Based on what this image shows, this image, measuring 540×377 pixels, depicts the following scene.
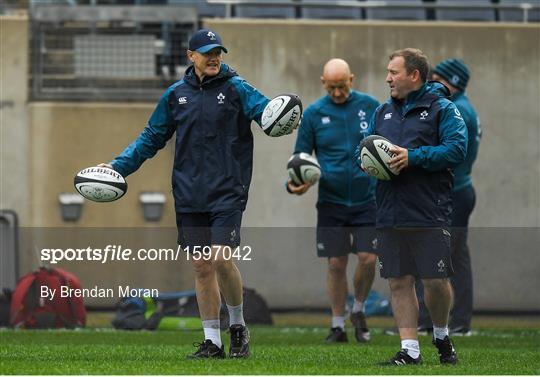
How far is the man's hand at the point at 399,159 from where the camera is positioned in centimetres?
782

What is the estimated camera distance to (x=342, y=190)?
36.3ft

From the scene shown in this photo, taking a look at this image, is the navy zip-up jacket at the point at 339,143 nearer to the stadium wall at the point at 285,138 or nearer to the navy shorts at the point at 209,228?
the navy shorts at the point at 209,228

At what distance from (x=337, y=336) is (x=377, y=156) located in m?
3.31

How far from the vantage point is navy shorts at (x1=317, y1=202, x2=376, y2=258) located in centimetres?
1102

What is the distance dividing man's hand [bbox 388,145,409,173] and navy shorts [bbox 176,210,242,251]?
3.33ft

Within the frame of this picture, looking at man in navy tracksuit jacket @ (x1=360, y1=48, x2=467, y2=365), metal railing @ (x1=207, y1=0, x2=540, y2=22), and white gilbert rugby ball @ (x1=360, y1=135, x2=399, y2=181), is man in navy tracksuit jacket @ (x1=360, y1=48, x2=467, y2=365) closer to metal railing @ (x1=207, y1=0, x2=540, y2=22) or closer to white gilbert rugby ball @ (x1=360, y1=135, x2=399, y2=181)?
white gilbert rugby ball @ (x1=360, y1=135, x2=399, y2=181)

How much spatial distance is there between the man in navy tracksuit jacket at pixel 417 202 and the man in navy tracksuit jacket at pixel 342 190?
290 centimetres

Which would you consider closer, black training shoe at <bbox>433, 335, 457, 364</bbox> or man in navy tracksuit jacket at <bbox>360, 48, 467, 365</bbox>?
man in navy tracksuit jacket at <bbox>360, 48, 467, 365</bbox>

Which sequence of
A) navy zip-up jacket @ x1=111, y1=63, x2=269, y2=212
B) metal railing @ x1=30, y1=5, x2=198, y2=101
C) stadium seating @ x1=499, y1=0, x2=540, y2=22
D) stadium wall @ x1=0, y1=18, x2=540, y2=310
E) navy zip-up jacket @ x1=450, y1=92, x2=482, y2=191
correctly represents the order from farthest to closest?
stadium seating @ x1=499, y1=0, x2=540, y2=22, metal railing @ x1=30, y1=5, x2=198, y2=101, stadium wall @ x1=0, y1=18, x2=540, y2=310, navy zip-up jacket @ x1=450, y1=92, x2=482, y2=191, navy zip-up jacket @ x1=111, y1=63, x2=269, y2=212

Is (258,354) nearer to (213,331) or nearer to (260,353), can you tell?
(260,353)

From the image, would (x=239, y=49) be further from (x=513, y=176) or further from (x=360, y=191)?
(x=360, y=191)

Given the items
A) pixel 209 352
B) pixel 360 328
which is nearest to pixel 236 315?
pixel 209 352

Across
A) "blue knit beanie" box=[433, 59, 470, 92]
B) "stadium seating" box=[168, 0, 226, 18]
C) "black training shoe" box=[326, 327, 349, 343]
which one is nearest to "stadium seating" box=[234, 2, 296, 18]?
"stadium seating" box=[168, 0, 226, 18]

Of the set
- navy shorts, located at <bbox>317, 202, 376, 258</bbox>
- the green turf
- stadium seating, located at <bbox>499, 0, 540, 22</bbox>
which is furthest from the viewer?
stadium seating, located at <bbox>499, 0, 540, 22</bbox>
